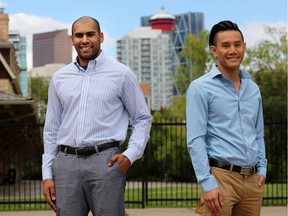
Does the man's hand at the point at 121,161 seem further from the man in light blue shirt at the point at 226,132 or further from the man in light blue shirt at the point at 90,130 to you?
the man in light blue shirt at the point at 226,132

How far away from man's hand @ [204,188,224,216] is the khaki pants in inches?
2.0

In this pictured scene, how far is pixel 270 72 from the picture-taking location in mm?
52406

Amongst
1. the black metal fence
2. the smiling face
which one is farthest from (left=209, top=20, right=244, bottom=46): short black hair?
the black metal fence

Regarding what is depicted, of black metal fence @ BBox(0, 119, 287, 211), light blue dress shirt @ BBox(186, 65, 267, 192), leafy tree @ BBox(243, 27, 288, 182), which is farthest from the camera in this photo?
leafy tree @ BBox(243, 27, 288, 182)

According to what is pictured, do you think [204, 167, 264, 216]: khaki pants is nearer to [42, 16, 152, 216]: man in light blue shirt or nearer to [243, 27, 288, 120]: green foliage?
[42, 16, 152, 216]: man in light blue shirt

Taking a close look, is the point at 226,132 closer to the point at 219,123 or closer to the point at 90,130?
the point at 219,123

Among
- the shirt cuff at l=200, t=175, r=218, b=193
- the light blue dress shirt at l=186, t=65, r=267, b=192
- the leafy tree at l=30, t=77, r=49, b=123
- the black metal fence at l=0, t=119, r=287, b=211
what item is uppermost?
the light blue dress shirt at l=186, t=65, r=267, b=192

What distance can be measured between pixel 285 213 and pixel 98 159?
9.78 meters

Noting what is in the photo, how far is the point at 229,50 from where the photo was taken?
4.35m

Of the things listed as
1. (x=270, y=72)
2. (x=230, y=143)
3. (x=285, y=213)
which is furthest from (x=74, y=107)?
(x=270, y=72)

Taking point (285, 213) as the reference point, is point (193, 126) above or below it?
above

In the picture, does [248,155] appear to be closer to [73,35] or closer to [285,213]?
[73,35]

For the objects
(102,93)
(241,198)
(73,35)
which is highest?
(73,35)

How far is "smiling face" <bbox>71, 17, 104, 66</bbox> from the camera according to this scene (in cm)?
443
